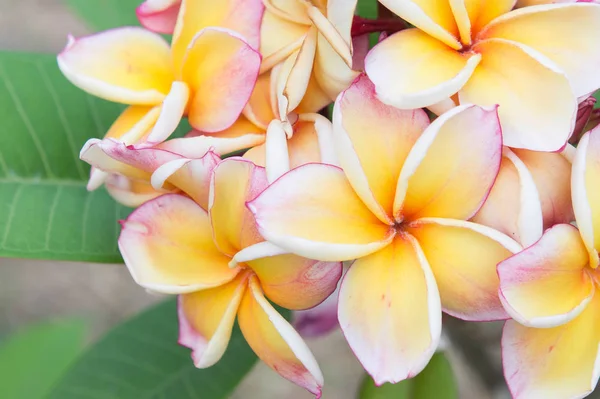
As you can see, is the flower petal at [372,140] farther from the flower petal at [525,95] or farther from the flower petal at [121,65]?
the flower petal at [121,65]

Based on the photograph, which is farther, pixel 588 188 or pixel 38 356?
pixel 38 356

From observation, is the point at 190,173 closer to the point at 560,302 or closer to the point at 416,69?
the point at 416,69

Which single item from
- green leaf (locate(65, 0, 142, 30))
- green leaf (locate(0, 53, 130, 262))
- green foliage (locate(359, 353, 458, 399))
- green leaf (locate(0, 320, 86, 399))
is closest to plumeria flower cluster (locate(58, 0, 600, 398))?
green leaf (locate(0, 53, 130, 262))

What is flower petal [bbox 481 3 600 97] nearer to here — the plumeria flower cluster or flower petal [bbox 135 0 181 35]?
the plumeria flower cluster

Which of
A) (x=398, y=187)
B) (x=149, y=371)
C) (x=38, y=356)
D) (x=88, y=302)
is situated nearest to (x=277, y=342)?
(x=398, y=187)

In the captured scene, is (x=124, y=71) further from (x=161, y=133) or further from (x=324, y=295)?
(x=324, y=295)

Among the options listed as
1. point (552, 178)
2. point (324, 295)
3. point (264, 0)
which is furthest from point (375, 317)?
point (264, 0)

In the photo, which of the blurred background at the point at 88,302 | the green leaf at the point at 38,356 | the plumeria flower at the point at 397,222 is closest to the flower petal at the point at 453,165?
the plumeria flower at the point at 397,222
